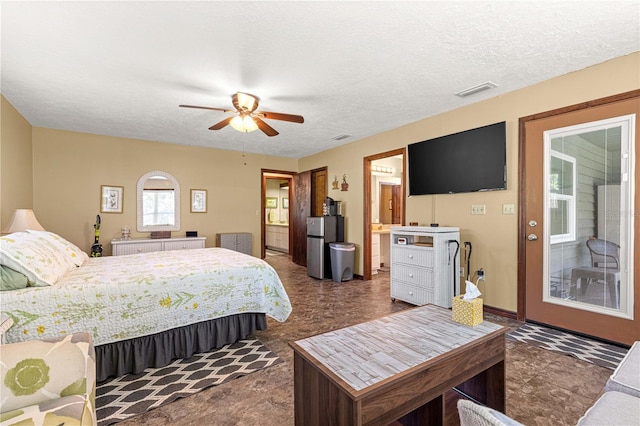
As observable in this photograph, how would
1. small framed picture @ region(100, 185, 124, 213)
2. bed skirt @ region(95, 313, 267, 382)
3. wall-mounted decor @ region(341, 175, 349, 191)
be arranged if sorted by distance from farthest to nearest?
wall-mounted decor @ region(341, 175, 349, 191), small framed picture @ region(100, 185, 124, 213), bed skirt @ region(95, 313, 267, 382)

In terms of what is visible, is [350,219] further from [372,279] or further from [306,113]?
[306,113]

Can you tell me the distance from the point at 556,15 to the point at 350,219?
4046 mm

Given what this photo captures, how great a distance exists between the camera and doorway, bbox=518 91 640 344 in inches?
97.0

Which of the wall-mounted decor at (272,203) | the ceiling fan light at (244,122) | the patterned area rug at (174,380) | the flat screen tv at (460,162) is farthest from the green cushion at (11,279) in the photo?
the wall-mounted decor at (272,203)

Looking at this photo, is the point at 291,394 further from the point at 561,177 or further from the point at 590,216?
the point at 561,177

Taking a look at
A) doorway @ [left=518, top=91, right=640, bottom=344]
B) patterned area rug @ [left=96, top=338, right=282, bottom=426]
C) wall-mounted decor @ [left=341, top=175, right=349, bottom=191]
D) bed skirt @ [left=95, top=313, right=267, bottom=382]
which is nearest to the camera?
patterned area rug @ [left=96, top=338, right=282, bottom=426]

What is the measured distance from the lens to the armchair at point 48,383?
99cm

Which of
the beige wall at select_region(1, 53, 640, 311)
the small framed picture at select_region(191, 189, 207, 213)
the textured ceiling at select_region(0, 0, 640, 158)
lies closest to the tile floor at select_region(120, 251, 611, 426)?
the beige wall at select_region(1, 53, 640, 311)

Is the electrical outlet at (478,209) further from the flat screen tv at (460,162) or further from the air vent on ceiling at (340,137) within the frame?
the air vent on ceiling at (340,137)

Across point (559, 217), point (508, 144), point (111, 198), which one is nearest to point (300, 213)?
point (111, 198)

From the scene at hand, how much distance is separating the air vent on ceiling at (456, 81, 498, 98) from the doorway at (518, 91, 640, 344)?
55cm

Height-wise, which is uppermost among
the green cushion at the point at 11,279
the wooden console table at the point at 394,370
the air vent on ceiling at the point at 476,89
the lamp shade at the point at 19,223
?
the air vent on ceiling at the point at 476,89

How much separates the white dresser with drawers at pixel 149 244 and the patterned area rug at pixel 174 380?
3.12 metres

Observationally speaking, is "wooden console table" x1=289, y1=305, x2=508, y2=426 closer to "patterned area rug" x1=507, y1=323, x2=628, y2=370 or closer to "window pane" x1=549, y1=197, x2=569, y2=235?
"patterned area rug" x1=507, y1=323, x2=628, y2=370
